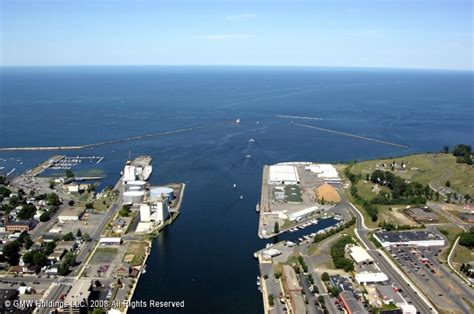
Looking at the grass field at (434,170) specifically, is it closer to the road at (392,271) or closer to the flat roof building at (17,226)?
the road at (392,271)

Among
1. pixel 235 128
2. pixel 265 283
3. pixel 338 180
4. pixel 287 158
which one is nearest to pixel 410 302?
pixel 265 283

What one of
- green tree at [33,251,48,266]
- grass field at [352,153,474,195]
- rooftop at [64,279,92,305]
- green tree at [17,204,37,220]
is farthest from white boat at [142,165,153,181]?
grass field at [352,153,474,195]

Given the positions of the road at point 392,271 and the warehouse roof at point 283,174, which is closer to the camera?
the road at point 392,271

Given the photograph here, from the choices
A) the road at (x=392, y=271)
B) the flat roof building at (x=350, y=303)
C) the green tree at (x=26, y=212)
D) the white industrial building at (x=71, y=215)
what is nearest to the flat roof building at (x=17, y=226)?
the green tree at (x=26, y=212)

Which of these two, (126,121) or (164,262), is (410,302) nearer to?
(164,262)

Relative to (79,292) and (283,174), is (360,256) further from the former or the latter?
(283,174)

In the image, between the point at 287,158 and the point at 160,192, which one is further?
the point at 287,158

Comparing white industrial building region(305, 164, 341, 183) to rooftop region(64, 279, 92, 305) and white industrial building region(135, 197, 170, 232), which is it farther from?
rooftop region(64, 279, 92, 305)
